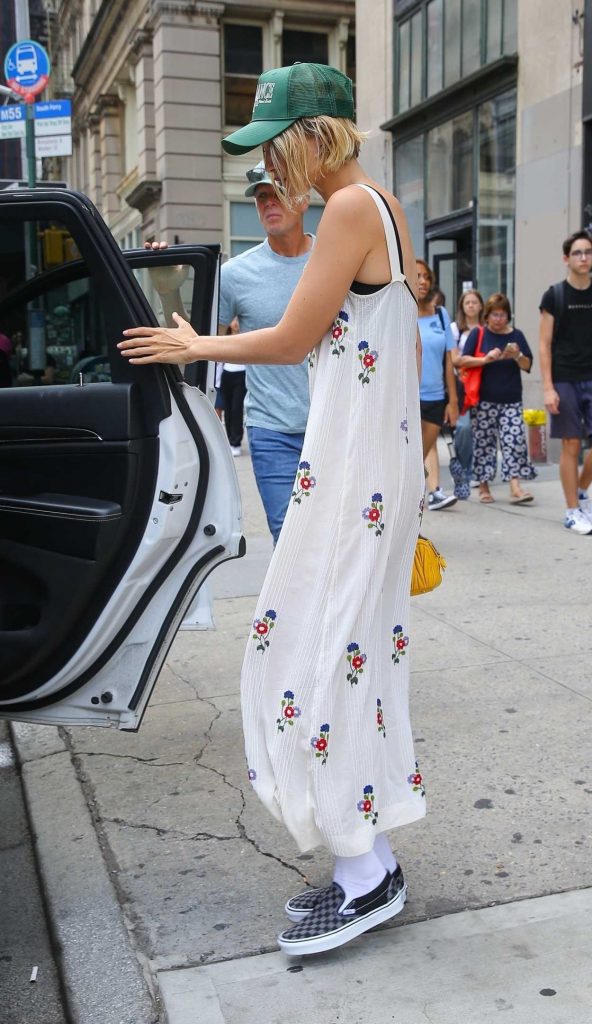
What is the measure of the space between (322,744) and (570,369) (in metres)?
5.85

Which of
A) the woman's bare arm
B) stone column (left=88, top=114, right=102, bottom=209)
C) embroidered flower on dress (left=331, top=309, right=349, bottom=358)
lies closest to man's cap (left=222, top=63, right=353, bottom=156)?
the woman's bare arm

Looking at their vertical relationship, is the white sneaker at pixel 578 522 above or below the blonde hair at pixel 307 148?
below

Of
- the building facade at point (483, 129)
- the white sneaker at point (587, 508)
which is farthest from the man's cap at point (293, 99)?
the building facade at point (483, 129)

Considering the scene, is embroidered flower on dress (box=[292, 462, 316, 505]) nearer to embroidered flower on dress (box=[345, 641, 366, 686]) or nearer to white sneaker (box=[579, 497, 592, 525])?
embroidered flower on dress (box=[345, 641, 366, 686])

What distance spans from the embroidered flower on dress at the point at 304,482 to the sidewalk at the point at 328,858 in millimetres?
1115

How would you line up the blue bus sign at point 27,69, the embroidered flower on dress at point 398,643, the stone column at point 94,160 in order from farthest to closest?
the stone column at point 94,160
the blue bus sign at point 27,69
the embroidered flower on dress at point 398,643

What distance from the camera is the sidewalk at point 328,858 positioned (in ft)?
8.01

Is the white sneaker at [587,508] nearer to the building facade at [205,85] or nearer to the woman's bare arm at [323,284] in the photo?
the woman's bare arm at [323,284]

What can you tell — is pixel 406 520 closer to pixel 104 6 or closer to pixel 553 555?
pixel 553 555

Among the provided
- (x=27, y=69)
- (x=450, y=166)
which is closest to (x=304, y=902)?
(x=27, y=69)

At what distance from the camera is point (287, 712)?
252cm

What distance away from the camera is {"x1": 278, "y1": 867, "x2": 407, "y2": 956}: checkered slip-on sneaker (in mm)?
2529

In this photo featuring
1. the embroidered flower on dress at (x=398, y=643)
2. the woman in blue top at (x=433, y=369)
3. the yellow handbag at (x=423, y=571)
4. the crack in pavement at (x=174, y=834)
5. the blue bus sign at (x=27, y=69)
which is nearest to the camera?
the embroidered flower on dress at (x=398, y=643)

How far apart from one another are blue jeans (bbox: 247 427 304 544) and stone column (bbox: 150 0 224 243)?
21997 mm
